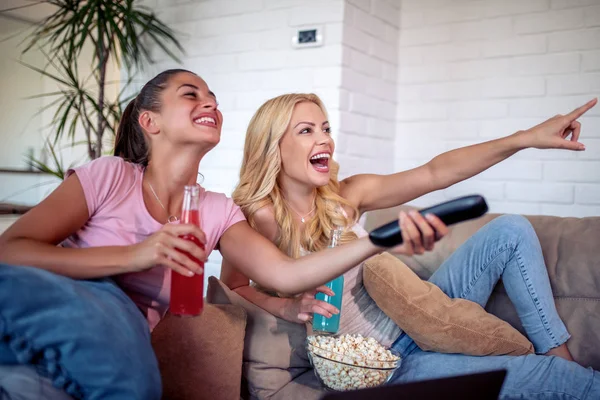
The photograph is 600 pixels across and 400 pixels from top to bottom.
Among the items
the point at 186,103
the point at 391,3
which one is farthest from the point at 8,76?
the point at 186,103

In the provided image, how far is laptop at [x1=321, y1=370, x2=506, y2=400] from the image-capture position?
3.45 feet

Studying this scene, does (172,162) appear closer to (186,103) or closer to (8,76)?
(186,103)

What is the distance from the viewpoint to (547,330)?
77.9 inches

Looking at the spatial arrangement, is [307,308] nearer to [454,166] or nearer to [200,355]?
A: [200,355]

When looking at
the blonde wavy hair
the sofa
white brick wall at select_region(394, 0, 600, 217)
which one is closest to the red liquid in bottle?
the sofa

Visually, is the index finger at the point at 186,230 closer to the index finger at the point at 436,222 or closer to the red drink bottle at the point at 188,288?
the red drink bottle at the point at 188,288

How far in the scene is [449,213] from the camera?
1167 mm

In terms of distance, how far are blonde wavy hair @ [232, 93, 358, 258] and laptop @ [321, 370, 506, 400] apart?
2.91ft

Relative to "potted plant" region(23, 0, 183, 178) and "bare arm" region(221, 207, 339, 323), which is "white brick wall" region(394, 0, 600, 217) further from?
"bare arm" region(221, 207, 339, 323)

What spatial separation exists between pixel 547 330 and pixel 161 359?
1159mm

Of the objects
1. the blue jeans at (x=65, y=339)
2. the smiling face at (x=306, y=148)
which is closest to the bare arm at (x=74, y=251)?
the blue jeans at (x=65, y=339)

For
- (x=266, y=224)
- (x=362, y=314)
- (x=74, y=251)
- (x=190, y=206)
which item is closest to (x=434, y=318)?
(x=362, y=314)

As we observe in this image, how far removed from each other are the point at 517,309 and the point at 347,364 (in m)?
0.68

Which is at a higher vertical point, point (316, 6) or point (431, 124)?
point (316, 6)
